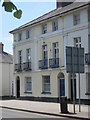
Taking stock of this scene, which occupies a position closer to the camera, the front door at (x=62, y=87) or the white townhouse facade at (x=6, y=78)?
the front door at (x=62, y=87)

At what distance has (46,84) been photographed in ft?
108

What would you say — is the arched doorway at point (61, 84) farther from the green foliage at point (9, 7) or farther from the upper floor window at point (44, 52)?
the green foliage at point (9, 7)

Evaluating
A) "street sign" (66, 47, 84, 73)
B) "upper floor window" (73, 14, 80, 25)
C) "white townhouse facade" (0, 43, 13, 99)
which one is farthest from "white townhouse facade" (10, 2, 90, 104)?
"white townhouse facade" (0, 43, 13, 99)

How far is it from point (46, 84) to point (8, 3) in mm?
30728

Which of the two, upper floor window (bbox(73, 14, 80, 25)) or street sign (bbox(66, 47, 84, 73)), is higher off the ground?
upper floor window (bbox(73, 14, 80, 25))

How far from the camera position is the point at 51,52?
31562 millimetres

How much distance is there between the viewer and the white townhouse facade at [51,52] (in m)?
27.2

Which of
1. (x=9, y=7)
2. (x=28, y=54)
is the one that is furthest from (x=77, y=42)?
(x=9, y=7)

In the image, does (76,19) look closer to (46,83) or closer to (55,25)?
(55,25)

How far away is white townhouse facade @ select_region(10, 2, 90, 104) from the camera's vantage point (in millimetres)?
27156

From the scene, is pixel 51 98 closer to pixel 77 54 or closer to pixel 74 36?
pixel 74 36

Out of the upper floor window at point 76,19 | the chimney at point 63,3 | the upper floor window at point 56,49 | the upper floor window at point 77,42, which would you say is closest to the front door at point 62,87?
the upper floor window at point 56,49

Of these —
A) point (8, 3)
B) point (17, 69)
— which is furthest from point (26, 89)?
point (8, 3)

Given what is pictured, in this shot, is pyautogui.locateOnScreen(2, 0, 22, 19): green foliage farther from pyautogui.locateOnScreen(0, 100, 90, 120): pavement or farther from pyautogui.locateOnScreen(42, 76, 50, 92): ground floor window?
pyautogui.locateOnScreen(42, 76, 50, 92): ground floor window
